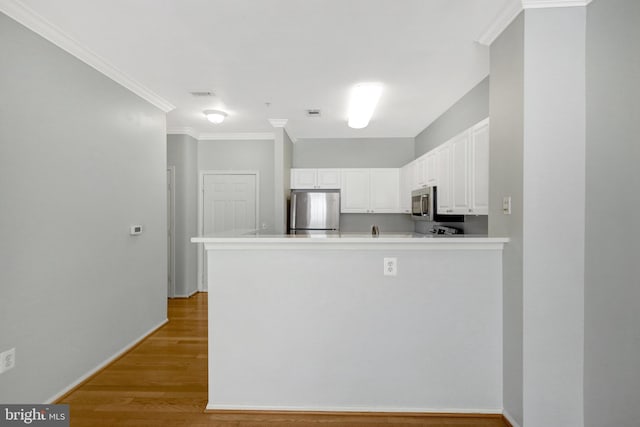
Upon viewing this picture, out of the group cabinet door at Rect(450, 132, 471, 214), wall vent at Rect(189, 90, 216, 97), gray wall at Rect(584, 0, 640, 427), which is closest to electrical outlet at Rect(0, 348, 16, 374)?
wall vent at Rect(189, 90, 216, 97)

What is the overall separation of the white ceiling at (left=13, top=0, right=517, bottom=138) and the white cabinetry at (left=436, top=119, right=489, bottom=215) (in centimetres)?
64

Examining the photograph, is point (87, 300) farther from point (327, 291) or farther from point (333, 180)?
point (333, 180)

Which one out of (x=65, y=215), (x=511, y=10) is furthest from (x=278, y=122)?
(x=511, y=10)

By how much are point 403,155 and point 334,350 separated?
3920mm

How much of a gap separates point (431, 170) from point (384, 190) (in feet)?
5.10

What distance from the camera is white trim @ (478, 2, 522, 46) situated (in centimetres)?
190

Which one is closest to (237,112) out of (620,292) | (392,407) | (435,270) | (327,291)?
(327,291)

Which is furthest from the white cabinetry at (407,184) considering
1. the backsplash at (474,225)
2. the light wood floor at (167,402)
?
the light wood floor at (167,402)

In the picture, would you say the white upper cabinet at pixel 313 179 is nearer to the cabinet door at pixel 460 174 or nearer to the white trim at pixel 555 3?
the cabinet door at pixel 460 174

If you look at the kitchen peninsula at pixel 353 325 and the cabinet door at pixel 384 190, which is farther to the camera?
the cabinet door at pixel 384 190

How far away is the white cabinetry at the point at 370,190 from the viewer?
5043 mm

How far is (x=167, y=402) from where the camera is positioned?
2268 mm

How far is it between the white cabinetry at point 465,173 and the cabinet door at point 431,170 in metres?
0.13

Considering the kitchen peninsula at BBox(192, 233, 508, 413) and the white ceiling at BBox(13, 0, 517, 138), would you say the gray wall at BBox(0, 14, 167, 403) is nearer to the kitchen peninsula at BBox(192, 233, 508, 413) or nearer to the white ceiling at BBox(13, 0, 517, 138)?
the white ceiling at BBox(13, 0, 517, 138)
